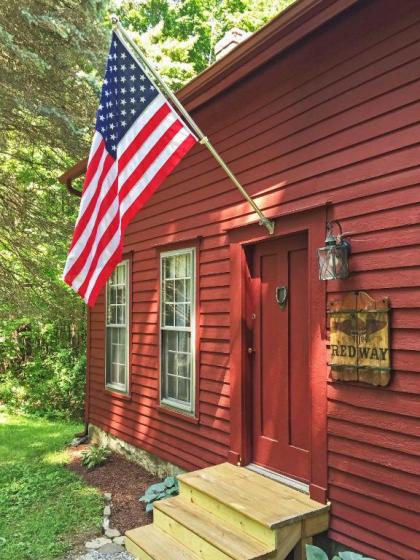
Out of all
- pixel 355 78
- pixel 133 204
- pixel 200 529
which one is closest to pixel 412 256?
pixel 355 78

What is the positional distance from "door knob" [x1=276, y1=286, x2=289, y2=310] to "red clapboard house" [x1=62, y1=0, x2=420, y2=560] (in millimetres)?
12

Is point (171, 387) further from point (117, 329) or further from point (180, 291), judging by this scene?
point (117, 329)

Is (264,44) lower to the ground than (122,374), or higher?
higher

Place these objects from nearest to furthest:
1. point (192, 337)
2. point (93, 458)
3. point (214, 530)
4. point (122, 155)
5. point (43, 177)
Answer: point (214, 530) → point (122, 155) → point (192, 337) → point (93, 458) → point (43, 177)

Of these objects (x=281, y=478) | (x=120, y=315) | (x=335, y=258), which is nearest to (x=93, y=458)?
Answer: (x=120, y=315)

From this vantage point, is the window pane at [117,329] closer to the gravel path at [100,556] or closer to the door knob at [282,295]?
the gravel path at [100,556]

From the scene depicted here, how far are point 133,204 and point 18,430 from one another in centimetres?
661

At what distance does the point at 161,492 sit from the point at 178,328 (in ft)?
5.41

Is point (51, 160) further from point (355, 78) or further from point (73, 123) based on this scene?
point (355, 78)

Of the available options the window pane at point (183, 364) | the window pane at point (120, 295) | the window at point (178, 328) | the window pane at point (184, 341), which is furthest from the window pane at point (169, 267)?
the window pane at point (120, 295)

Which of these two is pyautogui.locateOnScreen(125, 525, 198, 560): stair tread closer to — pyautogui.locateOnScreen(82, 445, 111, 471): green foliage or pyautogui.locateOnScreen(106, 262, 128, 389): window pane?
pyautogui.locateOnScreen(82, 445, 111, 471): green foliage

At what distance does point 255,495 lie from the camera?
3.57 metres

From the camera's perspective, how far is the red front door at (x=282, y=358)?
3861mm

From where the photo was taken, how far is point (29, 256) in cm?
917
